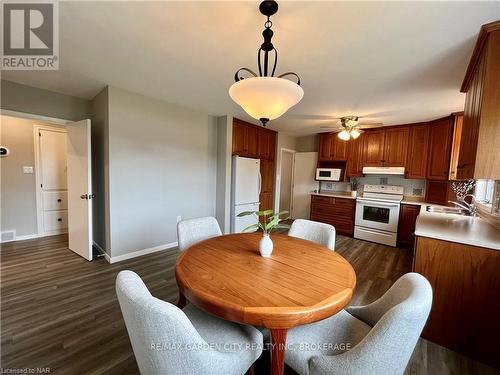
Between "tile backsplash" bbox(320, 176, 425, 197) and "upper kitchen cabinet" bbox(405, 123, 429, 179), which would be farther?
"tile backsplash" bbox(320, 176, 425, 197)

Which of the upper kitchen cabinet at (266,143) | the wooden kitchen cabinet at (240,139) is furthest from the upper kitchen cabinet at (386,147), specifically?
the wooden kitchen cabinet at (240,139)

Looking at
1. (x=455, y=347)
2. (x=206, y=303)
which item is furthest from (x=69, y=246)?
(x=455, y=347)

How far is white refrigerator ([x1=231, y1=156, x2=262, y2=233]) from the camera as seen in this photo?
4055mm

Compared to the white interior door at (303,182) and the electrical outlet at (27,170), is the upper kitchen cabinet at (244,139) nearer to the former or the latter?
the white interior door at (303,182)

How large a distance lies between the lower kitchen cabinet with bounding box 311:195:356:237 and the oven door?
18 centimetres

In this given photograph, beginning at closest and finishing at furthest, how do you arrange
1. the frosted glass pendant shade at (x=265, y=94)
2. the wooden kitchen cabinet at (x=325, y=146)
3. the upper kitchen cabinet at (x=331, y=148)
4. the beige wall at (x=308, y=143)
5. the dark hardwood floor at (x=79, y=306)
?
the frosted glass pendant shade at (x=265, y=94) → the dark hardwood floor at (x=79, y=306) → the upper kitchen cabinet at (x=331, y=148) → the wooden kitchen cabinet at (x=325, y=146) → the beige wall at (x=308, y=143)

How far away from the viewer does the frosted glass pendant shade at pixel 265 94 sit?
121 cm

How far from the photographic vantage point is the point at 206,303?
1.00m

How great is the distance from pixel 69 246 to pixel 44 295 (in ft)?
4.83

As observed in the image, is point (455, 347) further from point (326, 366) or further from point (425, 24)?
point (425, 24)

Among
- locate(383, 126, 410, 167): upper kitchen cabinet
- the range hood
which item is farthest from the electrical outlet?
locate(383, 126, 410, 167): upper kitchen cabinet

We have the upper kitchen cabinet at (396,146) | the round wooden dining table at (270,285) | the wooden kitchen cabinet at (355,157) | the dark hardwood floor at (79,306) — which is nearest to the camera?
the round wooden dining table at (270,285)

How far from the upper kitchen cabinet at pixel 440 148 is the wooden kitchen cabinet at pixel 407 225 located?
0.67 meters

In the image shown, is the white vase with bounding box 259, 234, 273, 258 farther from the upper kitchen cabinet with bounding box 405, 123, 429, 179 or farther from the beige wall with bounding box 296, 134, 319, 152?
the beige wall with bounding box 296, 134, 319, 152
